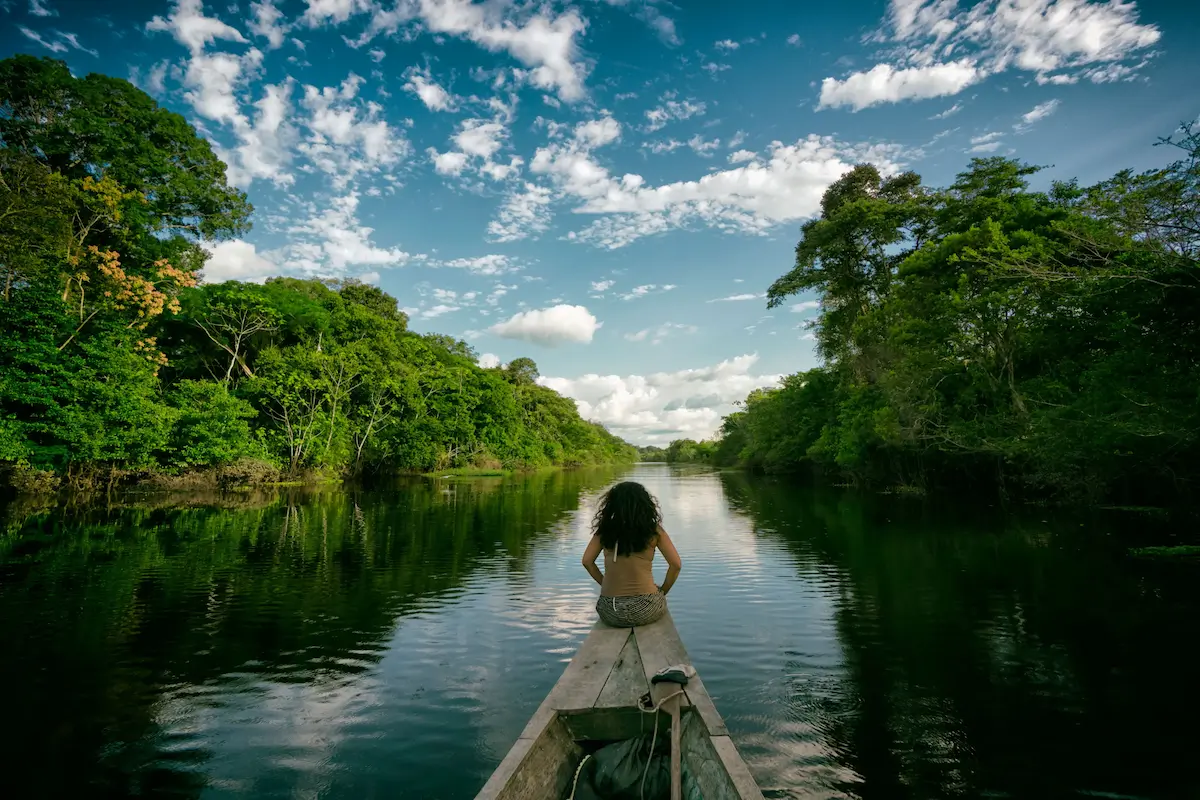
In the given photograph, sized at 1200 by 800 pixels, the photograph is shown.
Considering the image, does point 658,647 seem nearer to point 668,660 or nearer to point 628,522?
point 668,660

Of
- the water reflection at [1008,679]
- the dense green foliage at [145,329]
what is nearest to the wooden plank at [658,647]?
the water reflection at [1008,679]

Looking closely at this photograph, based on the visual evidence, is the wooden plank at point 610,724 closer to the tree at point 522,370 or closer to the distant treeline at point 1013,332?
the distant treeline at point 1013,332

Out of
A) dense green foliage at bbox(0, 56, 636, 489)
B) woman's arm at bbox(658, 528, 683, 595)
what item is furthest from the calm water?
dense green foliage at bbox(0, 56, 636, 489)

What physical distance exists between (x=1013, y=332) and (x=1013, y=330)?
7 cm

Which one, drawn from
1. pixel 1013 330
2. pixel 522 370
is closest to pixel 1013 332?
pixel 1013 330

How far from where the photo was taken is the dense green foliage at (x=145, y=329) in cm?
1998

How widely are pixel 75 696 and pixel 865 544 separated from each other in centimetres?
1528

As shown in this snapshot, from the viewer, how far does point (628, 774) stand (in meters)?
3.42

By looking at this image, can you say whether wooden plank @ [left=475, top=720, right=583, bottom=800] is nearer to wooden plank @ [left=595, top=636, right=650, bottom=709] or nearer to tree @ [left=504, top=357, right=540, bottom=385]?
wooden plank @ [left=595, top=636, right=650, bottom=709]

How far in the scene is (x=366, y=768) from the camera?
4430mm

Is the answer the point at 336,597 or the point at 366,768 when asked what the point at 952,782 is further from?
the point at 336,597

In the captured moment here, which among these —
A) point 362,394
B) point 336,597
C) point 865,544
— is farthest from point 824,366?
point 336,597

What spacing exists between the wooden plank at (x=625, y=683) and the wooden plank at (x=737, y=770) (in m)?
0.81

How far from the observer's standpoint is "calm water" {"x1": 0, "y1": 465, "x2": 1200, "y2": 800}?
442 cm
